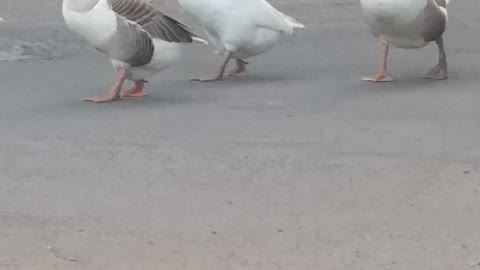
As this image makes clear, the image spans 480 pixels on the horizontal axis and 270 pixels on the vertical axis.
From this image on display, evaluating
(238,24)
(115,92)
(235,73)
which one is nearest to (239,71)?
(235,73)

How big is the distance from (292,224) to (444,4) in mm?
4023

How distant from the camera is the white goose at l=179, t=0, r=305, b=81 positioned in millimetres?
8484

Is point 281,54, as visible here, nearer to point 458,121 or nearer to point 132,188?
point 458,121

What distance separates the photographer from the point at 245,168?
6.18 m

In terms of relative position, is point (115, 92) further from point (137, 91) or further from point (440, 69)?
point (440, 69)

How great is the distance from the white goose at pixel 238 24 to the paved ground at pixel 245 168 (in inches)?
11.7

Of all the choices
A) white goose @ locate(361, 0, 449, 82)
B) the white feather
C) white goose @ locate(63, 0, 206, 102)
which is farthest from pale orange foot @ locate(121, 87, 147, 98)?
white goose @ locate(361, 0, 449, 82)

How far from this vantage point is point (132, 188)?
227 inches

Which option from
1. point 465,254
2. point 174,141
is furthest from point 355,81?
point 465,254

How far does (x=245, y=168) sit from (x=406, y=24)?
2.74 meters

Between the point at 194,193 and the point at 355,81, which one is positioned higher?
the point at 194,193

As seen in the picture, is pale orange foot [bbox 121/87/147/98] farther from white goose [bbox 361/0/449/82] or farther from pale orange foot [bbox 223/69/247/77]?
white goose [bbox 361/0/449/82]

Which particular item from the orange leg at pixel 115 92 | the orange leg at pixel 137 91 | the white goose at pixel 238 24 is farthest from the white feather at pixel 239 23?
the orange leg at pixel 115 92

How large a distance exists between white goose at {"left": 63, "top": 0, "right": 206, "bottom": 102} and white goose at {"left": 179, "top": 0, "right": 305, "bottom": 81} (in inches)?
16.3
